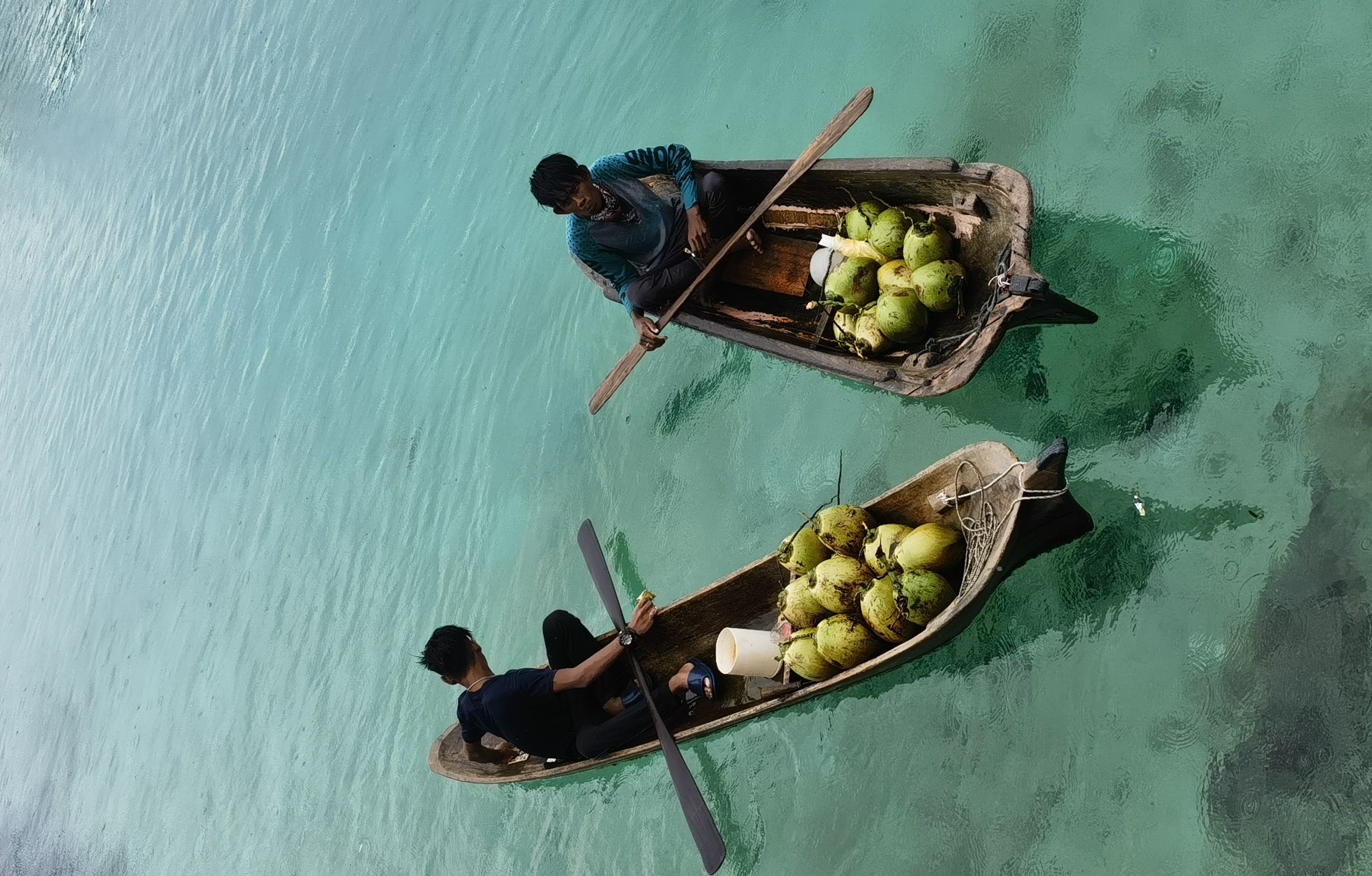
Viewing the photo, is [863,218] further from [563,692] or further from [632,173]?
[563,692]

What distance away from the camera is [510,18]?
31.7ft

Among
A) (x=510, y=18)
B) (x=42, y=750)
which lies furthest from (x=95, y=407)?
(x=510, y=18)

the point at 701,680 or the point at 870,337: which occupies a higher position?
the point at 870,337

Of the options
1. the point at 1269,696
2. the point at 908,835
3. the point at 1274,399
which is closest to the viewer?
the point at 1269,696

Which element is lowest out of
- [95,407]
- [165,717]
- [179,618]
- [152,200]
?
[165,717]

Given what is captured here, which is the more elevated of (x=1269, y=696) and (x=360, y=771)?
(x=360, y=771)

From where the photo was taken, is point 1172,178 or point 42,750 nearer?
point 1172,178

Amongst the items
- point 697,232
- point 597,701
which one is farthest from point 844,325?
point 597,701

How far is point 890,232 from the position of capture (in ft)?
16.6

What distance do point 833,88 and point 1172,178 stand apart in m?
2.66

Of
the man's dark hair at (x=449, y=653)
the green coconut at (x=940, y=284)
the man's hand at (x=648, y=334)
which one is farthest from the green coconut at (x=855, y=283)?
the man's dark hair at (x=449, y=653)

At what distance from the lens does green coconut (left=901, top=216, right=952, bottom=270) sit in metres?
4.86

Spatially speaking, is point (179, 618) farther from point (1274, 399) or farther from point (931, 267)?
point (1274, 399)

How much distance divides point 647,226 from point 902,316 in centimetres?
170
